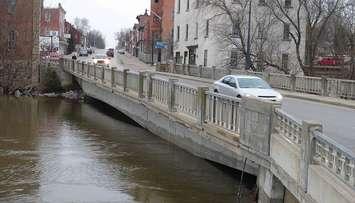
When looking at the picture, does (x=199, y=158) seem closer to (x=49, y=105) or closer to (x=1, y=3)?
(x=49, y=105)

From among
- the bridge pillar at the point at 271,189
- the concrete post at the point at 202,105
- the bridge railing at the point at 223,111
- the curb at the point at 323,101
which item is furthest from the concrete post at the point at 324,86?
the bridge pillar at the point at 271,189

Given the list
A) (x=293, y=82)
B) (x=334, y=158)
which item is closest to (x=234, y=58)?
(x=293, y=82)

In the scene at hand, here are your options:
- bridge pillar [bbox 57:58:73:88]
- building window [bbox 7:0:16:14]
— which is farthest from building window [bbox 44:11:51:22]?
bridge pillar [bbox 57:58:73:88]

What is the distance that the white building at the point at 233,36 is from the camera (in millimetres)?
55688

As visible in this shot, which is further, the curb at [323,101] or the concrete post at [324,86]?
the concrete post at [324,86]

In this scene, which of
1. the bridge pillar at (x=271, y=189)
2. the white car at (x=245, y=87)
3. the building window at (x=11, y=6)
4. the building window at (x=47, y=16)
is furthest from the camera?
the building window at (x=47, y=16)

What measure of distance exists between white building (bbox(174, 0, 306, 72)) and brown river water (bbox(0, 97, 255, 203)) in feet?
89.1

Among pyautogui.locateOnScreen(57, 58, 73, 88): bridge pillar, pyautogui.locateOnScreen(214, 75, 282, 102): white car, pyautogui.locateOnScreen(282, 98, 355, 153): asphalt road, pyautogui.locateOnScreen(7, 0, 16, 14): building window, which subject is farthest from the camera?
pyautogui.locateOnScreen(7, 0, 16, 14): building window

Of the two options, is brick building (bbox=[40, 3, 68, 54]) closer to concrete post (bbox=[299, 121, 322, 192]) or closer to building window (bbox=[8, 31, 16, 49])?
building window (bbox=[8, 31, 16, 49])

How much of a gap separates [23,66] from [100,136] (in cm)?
3174

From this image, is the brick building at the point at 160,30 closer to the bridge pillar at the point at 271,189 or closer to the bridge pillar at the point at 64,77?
the bridge pillar at the point at 64,77

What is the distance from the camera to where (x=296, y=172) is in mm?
10477

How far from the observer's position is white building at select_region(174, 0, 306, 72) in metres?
55.7

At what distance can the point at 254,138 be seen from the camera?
13.3 meters
